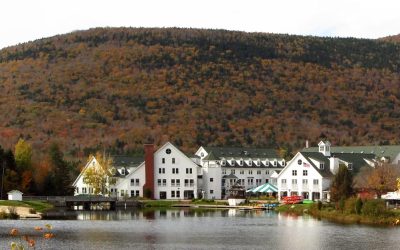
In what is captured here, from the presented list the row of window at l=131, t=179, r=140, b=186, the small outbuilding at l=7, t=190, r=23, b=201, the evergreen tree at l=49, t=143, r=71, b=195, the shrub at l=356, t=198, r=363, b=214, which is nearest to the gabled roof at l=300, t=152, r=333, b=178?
the row of window at l=131, t=179, r=140, b=186

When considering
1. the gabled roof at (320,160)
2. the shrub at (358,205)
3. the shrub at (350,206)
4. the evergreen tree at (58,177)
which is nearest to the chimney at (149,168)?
the evergreen tree at (58,177)

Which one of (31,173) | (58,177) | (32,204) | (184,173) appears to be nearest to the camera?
(32,204)

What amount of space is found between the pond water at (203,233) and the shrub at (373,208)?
146 inches

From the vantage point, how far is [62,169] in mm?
109688

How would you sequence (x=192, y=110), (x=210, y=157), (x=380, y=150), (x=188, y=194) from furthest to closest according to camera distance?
1. (x=192, y=110)
2. (x=210, y=157)
3. (x=188, y=194)
4. (x=380, y=150)

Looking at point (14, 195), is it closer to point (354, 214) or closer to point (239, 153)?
point (354, 214)

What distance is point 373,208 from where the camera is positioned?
233 ft

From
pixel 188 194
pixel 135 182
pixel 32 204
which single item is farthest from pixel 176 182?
pixel 32 204

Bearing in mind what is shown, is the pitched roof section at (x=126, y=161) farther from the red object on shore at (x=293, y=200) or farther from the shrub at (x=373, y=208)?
the shrub at (x=373, y=208)

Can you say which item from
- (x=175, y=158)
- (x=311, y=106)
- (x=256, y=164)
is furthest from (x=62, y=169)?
(x=311, y=106)

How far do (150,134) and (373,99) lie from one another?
178 ft

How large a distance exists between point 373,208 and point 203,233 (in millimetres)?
18235

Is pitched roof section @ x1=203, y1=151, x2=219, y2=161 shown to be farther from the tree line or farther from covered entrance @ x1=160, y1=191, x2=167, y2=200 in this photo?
the tree line

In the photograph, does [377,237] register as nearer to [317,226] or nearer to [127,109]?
[317,226]
